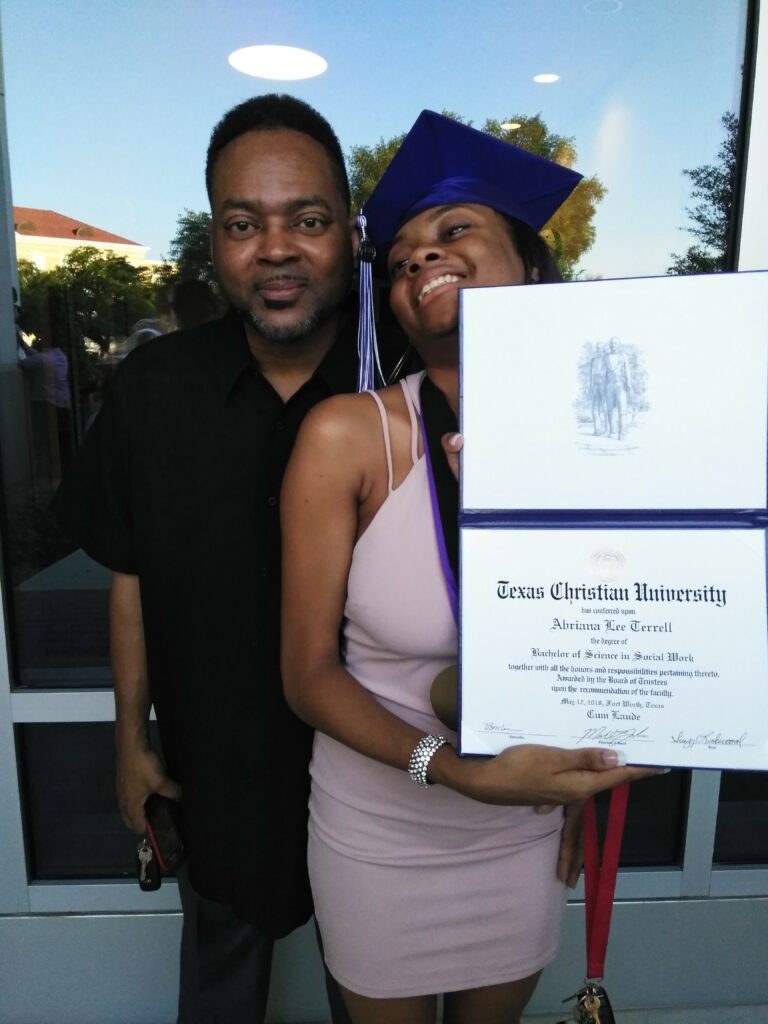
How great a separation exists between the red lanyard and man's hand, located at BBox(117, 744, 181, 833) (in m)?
0.90

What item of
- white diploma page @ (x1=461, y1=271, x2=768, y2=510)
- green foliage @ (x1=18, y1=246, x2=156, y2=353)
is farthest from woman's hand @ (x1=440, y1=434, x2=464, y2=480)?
green foliage @ (x1=18, y1=246, x2=156, y2=353)

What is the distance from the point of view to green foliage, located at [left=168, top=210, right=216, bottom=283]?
2.19 m

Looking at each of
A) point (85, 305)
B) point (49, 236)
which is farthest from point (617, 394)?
point (49, 236)

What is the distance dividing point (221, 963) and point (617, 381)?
157cm

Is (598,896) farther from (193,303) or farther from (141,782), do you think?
(193,303)

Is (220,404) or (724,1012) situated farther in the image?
(724,1012)

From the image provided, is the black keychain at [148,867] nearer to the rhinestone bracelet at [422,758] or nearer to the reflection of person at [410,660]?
the reflection of person at [410,660]

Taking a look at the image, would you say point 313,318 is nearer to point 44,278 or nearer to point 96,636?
point 44,278

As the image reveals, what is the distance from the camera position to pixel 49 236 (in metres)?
2.17

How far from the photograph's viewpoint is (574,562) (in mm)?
968

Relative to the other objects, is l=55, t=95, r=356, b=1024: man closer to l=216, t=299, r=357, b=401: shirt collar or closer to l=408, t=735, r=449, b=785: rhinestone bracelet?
l=216, t=299, r=357, b=401: shirt collar

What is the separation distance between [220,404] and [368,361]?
305 mm

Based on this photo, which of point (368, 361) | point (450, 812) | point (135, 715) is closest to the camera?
point (450, 812)

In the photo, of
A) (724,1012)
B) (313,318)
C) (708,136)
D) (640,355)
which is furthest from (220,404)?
(724,1012)
